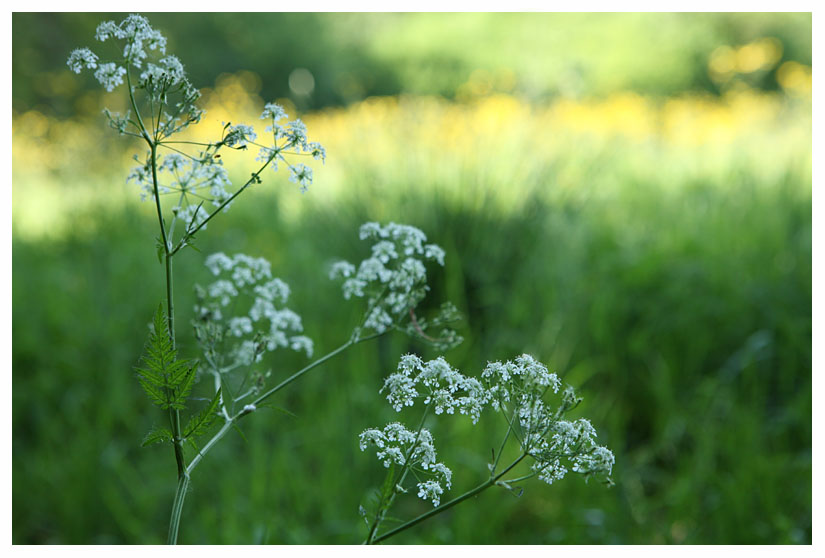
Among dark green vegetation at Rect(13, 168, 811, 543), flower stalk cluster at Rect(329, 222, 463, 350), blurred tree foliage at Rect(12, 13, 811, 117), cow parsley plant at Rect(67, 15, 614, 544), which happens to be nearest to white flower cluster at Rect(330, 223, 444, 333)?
flower stalk cluster at Rect(329, 222, 463, 350)

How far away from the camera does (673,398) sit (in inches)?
98.7

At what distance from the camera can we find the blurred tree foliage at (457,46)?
24.3 feet

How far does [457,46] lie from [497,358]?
6257mm

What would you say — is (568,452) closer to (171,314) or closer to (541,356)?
(171,314)

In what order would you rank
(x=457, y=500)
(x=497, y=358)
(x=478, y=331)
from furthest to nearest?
(x=478, y=331) < (x=497, y=358) < (x=457, y=500)

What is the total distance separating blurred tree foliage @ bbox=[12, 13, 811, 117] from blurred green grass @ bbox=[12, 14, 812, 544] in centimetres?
356

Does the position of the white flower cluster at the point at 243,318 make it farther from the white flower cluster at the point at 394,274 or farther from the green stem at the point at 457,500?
the green stem at the point at 457,500

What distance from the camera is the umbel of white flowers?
0.66m

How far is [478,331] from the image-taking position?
9.22 ft

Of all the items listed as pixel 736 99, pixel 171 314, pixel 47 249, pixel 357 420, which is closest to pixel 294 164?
pixel 171 314

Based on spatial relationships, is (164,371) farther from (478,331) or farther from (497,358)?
(478,331)

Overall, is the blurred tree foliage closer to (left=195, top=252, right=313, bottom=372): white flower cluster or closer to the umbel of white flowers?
(left=195, top=252, right=313, bottom=372): white flower cluster

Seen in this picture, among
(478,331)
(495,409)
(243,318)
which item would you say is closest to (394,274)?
(243,318)

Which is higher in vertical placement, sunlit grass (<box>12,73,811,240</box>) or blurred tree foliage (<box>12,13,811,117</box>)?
blurred tree foliage (<box>12,13,811,117</box>)
